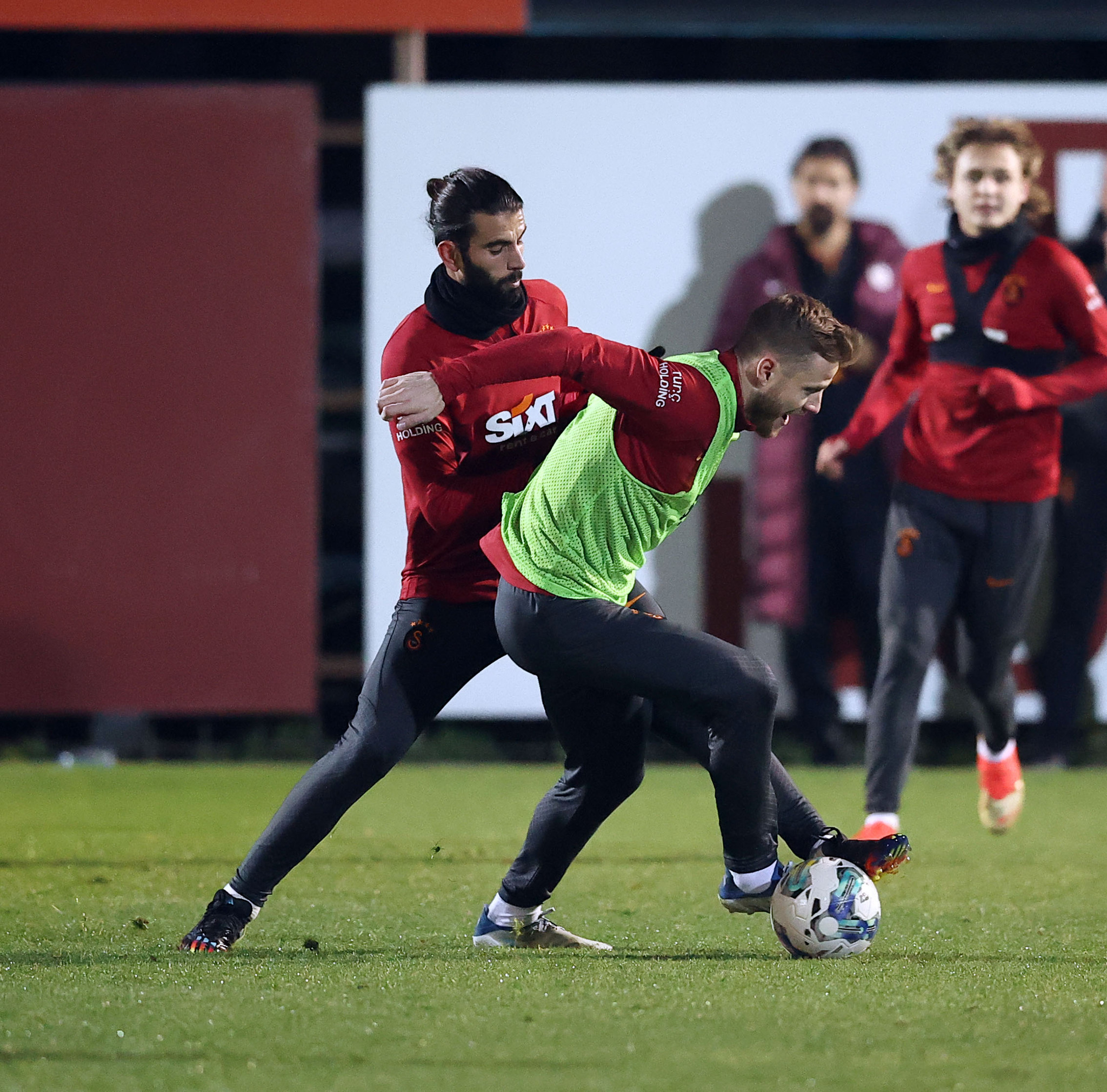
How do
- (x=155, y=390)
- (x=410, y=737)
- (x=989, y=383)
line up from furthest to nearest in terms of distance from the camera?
(x=155, y=390)
(x=989, y=383)
(x=410, y=737)

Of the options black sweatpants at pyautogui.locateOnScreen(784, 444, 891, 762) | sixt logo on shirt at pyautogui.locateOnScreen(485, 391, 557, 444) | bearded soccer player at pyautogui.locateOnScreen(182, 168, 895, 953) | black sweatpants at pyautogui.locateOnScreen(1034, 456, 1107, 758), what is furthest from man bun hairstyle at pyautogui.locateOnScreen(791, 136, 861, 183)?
sixt logo on shirt at pyautogui.locateOnScreen(485, 391, 557, 444)

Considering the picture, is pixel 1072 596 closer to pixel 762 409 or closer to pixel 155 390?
pixel 155 390

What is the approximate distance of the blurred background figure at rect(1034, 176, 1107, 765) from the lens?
30.7 ft

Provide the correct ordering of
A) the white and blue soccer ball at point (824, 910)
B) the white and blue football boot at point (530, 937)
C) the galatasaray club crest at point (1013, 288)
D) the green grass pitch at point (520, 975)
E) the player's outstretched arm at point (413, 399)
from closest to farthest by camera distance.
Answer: the green grass pitch at point (520, 975), the player's outstretched arm at point (413, 399), the white and blue soccer ball at point (824, 910), the white and blue football boot at point (530, 937), the galatasaray club crest at point (1013, 288)

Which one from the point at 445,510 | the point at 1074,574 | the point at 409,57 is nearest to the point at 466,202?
the point at 445,510

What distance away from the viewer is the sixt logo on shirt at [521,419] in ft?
14.9

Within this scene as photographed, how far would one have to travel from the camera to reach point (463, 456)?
4590mm

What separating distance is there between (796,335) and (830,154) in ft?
18.4

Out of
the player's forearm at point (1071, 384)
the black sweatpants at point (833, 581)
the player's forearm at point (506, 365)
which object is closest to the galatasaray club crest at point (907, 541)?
the player's forearm at point (1071, 384)

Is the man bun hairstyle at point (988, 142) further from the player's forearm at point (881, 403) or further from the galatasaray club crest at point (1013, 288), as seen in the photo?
the player's forearm at point (881, 403)

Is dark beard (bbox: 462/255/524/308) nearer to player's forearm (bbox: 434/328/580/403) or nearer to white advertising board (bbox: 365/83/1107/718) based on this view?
player's forearm (bbox: 434/328/580/403)

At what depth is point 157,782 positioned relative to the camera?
881 centimetres

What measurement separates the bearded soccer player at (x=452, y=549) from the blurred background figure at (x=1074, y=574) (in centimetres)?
510

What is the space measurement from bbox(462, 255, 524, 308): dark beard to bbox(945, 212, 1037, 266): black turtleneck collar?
8.04 feet
